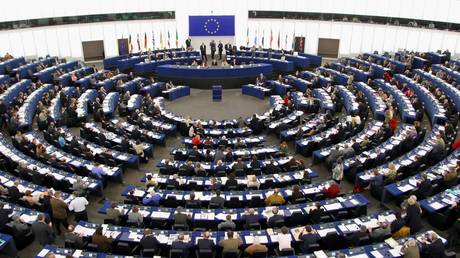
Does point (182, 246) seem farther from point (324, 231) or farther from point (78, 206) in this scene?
point (78, 206)

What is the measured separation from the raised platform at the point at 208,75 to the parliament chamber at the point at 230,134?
0.12 meters

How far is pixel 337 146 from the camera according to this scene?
19594 millimetres

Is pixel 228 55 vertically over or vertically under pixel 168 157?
over

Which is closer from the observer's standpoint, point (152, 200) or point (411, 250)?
point (411, 250)

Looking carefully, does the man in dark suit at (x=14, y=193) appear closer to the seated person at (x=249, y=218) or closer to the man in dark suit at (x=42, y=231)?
the man in dark suit at (x=42, y=231)

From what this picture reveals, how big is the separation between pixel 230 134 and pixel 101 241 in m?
11.5

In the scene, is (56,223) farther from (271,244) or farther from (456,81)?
(456,81)

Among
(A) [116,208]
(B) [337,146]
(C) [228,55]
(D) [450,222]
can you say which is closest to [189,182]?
(A) [116,208]

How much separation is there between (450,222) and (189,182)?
9542mm

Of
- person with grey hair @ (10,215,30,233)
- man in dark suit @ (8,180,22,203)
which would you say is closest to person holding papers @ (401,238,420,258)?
person with grey hair @ (10,215,30,233)

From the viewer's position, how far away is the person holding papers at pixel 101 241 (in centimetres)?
1201

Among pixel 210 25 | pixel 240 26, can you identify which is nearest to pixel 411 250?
pixel 210 25

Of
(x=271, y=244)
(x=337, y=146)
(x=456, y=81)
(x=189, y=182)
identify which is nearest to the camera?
(x=271, y=244)

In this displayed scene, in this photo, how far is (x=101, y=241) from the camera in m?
12.0
